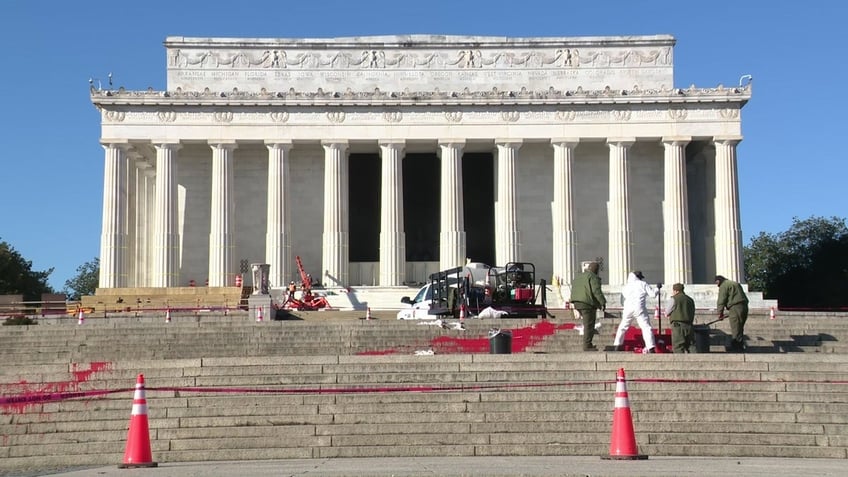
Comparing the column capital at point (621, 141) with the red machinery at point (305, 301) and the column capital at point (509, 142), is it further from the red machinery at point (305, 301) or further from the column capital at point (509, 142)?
the red machinery at point (305, 301)

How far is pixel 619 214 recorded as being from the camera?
63.0 metres

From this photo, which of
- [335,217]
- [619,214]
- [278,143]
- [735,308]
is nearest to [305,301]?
[335,217]

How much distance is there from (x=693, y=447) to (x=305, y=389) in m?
7.15

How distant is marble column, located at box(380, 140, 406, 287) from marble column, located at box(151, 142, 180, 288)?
35.7ft

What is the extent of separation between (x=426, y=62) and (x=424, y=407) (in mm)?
47062

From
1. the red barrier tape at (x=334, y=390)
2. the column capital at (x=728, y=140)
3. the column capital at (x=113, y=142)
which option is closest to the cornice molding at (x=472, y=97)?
the column capital at (x=728, y=140)

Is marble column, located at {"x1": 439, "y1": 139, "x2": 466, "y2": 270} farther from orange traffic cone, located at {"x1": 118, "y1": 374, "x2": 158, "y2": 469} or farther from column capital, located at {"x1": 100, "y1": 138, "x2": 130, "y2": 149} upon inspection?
orange traffic cone, located at {"x1": 118, "y1": 374, "x2": 158, "y2": 469}

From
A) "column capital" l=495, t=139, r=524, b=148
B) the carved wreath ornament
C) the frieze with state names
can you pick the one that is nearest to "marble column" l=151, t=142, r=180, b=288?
the frieze with state names

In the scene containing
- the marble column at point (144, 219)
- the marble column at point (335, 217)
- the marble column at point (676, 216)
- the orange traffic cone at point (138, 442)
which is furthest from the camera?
the marble column at point (144, 219)

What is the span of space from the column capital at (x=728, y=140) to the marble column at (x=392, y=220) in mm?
16639

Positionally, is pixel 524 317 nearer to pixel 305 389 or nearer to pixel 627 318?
pixel 627 318

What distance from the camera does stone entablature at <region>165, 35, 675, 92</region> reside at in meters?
65.6

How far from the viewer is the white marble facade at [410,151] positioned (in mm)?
62375

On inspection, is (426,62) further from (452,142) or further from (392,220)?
(392,220)
